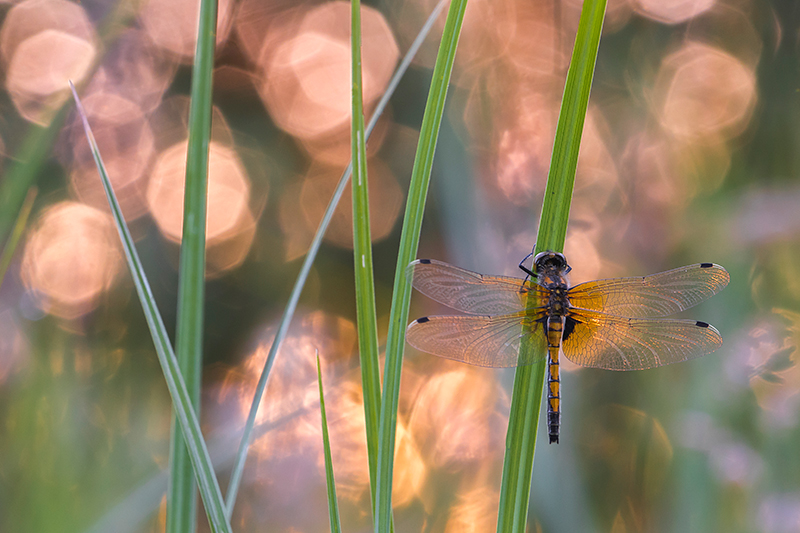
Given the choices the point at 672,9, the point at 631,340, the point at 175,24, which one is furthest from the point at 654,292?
the point at 175,24

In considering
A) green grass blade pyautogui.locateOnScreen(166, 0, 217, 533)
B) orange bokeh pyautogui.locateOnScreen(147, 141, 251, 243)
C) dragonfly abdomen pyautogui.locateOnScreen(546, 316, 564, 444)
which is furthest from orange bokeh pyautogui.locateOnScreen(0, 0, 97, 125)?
dragonfly abdomen pyautogui.locateOnScreen(546, 316, 564, 444)

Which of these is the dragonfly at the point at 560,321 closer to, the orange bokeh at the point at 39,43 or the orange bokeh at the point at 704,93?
the orange bokeh at the point at 704,93

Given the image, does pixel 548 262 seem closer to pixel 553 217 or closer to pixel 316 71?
pixel 553 217

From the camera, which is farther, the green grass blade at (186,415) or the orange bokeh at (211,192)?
the orange bokeh at (211,192)

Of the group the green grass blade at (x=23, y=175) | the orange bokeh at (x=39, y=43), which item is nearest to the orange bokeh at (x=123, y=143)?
the orange bokeh at (x=39, y=43)

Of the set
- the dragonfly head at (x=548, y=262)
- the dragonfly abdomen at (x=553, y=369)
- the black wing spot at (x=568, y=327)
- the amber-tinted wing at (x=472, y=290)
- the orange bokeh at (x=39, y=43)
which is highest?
the orange bokeh at (x=39, y=43)

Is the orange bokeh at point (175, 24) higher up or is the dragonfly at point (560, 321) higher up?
the orange bokeh at point (175, 24)

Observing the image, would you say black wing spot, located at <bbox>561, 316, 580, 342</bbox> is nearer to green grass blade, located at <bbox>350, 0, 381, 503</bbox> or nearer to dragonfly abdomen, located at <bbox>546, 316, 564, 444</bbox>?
dragonfly abdomen, located at <bbox>546, 316, 564, 444</bbox>

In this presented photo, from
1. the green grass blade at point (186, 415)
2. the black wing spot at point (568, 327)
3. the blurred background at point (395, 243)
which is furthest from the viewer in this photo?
the blurred background at point (395, 243)
